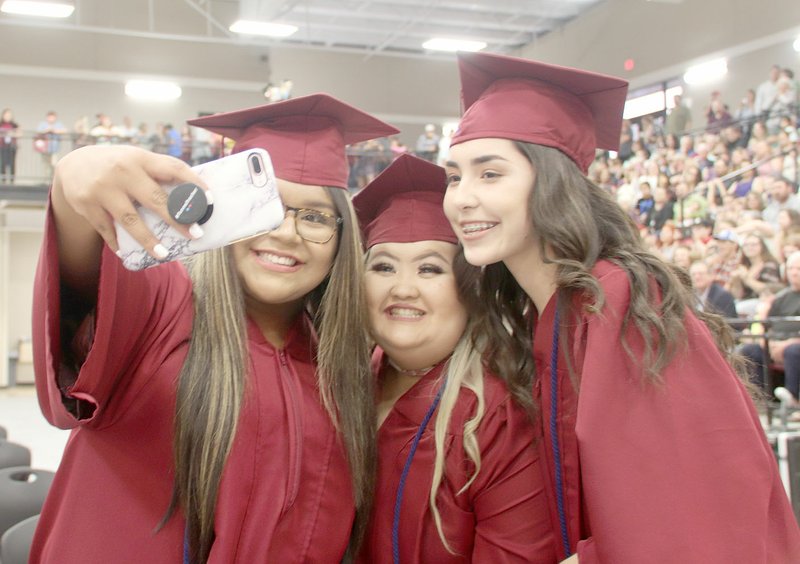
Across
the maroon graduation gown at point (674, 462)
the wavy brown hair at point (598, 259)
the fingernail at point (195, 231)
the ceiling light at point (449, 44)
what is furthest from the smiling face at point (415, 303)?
the ceiling light at point (449, 44)

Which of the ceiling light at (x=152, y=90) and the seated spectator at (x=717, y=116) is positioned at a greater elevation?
the ceiling light at (x=152, y=90)

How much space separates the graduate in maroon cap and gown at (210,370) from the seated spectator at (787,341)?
5.40 metres

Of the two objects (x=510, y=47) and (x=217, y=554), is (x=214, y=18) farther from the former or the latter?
(x=217, y=554)

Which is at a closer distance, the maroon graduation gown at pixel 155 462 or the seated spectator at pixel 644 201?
the maroon graduation gown at pixel 155 462

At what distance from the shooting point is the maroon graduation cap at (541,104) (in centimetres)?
198

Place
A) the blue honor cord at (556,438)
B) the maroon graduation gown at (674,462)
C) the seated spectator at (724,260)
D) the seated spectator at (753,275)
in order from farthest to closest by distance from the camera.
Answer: the seated spectator at (724,260) < the seated spectator at (753,275) < the blue honor cord at (556,438) < the maroon graduation gown at (674,462)

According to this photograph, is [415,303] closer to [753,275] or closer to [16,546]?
[16,546]

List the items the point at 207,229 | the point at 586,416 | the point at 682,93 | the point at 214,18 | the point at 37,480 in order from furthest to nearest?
the point at 214,18 < the point at 682,93 < the point at 37,480 < the point at 586,416 < the point at 207,229

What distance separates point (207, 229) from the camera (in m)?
1.29

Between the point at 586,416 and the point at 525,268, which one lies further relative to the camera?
the point at 525,268

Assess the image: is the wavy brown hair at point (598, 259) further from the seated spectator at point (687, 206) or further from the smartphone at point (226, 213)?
the seated spectator at point (687, 206)

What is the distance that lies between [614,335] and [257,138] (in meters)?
1.07

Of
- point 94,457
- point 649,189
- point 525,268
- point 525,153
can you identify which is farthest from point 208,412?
point 649,189

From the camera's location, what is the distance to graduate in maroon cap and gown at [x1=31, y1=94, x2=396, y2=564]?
1.43 metres
